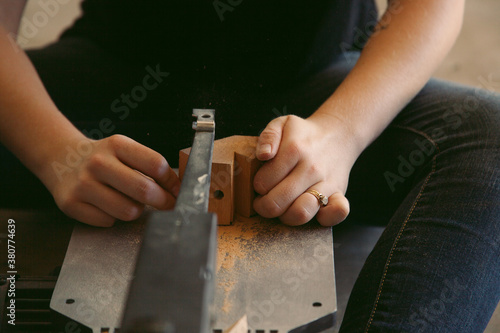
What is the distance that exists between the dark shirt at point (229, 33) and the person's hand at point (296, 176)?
0.23 metres

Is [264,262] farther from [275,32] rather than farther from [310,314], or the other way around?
[275,32]

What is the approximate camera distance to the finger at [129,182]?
593mm

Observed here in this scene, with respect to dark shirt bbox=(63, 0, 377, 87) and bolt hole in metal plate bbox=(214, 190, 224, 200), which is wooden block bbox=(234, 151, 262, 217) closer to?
bolt hole in metal plate bbox=(214, 190, 224, 200)

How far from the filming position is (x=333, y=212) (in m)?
0.61

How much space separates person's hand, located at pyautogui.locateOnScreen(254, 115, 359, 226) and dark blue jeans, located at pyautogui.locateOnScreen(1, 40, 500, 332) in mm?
97

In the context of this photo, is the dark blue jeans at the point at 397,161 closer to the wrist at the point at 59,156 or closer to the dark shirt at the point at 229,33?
the dark shirt at the point at 229,33

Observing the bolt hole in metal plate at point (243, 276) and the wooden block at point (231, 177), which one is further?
the wooden block at point (231, 177)

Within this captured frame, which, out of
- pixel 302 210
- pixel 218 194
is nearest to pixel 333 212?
pixel 302 210

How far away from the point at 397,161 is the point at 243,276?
39 cm

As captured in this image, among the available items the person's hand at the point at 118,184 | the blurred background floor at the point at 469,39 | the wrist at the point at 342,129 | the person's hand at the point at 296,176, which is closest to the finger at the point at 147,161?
the person's hand at the point at 118,184

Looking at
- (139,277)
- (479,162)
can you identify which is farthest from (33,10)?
(139,277)

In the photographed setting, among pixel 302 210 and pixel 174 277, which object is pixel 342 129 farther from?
pixel 174 277

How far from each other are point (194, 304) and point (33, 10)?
2.48 meters

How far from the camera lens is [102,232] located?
62 cm
